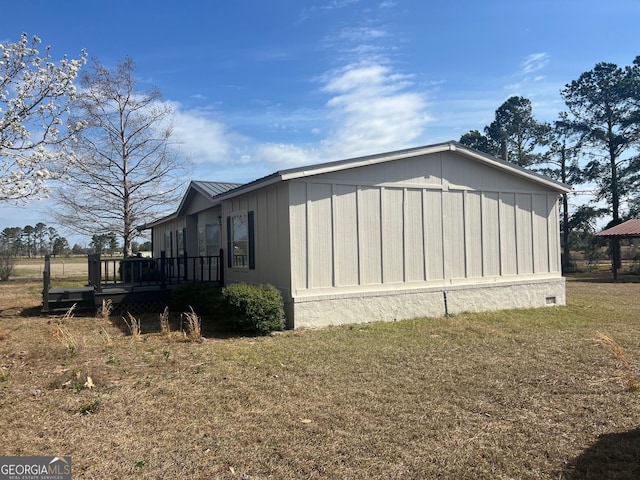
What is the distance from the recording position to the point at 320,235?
29.5ft

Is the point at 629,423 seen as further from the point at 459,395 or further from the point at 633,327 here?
the point at 633,327

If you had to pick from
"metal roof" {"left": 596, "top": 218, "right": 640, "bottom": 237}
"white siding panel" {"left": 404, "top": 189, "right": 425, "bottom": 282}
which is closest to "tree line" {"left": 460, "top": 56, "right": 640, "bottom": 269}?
"metal roof" {"left": 596, "top": 218, "right": 640, "bottom": 237}

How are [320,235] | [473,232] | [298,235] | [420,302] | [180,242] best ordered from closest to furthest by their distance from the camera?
[298,235] → [320,235] → [420,302] → [473,232] → [180,242]

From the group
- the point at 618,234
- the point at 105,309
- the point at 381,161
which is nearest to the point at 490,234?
the point at 381,161

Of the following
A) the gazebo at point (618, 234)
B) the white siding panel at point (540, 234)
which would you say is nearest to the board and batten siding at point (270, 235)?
the white siding panel at point (540, 234)

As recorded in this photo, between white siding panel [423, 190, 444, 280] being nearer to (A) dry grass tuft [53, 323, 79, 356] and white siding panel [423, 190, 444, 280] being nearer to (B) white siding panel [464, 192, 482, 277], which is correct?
(B) white siding panel [464, 192, 482, 277]

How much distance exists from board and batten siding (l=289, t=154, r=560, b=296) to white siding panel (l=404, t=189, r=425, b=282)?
2 centimetres

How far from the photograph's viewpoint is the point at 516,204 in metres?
11.5

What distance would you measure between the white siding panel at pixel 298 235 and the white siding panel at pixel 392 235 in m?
1.79

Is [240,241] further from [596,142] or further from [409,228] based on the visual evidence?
[596,142]

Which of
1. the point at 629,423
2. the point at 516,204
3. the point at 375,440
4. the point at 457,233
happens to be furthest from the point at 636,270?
the point at 375,440

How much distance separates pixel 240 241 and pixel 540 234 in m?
7.44

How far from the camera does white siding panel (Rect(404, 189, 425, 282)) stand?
996 centimetres

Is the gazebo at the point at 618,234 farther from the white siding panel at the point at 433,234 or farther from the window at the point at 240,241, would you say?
the window at the point at 240,241
